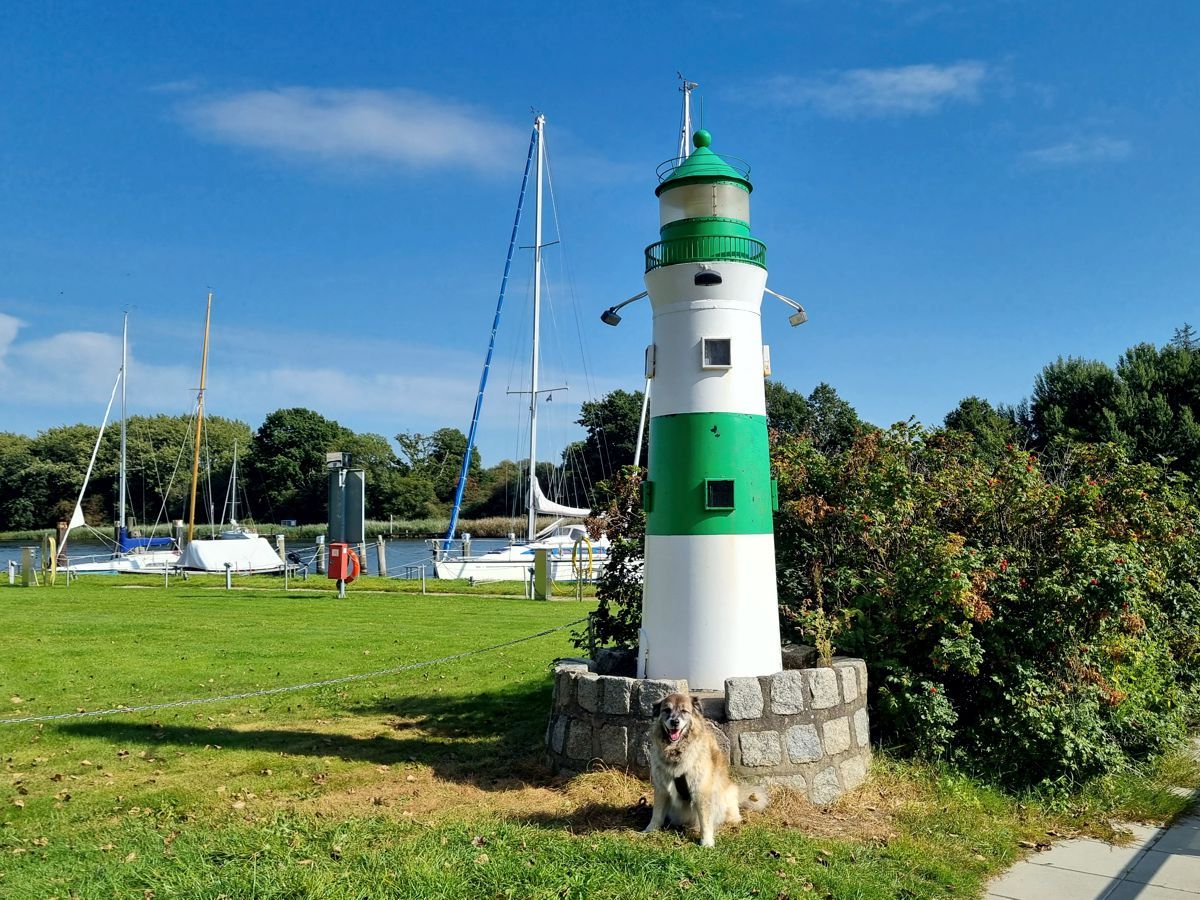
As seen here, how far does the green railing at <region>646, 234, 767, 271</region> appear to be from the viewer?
8039 millimetres

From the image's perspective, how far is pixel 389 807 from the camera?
7.06m

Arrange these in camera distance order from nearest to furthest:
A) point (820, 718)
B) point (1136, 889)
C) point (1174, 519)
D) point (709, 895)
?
point (709, 895) → point (1136, 889) → point (820, 718) → point (1174, 519)

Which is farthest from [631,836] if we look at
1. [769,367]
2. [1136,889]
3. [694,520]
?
[769,367]

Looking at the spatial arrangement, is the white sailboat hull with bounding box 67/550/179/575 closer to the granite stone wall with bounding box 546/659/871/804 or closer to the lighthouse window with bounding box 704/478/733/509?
the granite stone wall with bounding box 546/659/871/804

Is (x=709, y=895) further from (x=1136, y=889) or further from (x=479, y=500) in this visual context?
(x=479, y=500)

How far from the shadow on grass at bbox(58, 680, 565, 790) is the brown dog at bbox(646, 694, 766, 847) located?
1571 millimetres

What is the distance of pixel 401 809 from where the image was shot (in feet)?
23.0

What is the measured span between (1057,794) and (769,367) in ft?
15.1

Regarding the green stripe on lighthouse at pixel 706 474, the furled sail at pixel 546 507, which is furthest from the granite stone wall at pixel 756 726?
the furled sail at pixel 546 507

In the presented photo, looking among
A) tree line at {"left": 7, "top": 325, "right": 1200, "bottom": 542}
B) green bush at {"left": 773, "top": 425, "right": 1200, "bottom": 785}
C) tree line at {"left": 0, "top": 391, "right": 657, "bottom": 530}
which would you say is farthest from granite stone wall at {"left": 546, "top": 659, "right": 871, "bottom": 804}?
tree line at {"left": 0, "top": 391, "right": 657, "bottom": 530}

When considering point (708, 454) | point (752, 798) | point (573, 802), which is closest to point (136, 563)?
point (573, 802)

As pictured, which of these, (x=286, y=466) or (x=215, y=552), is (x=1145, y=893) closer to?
(x=215, y=552)

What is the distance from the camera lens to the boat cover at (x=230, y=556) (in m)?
36.9

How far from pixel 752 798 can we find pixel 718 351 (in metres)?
3.66
